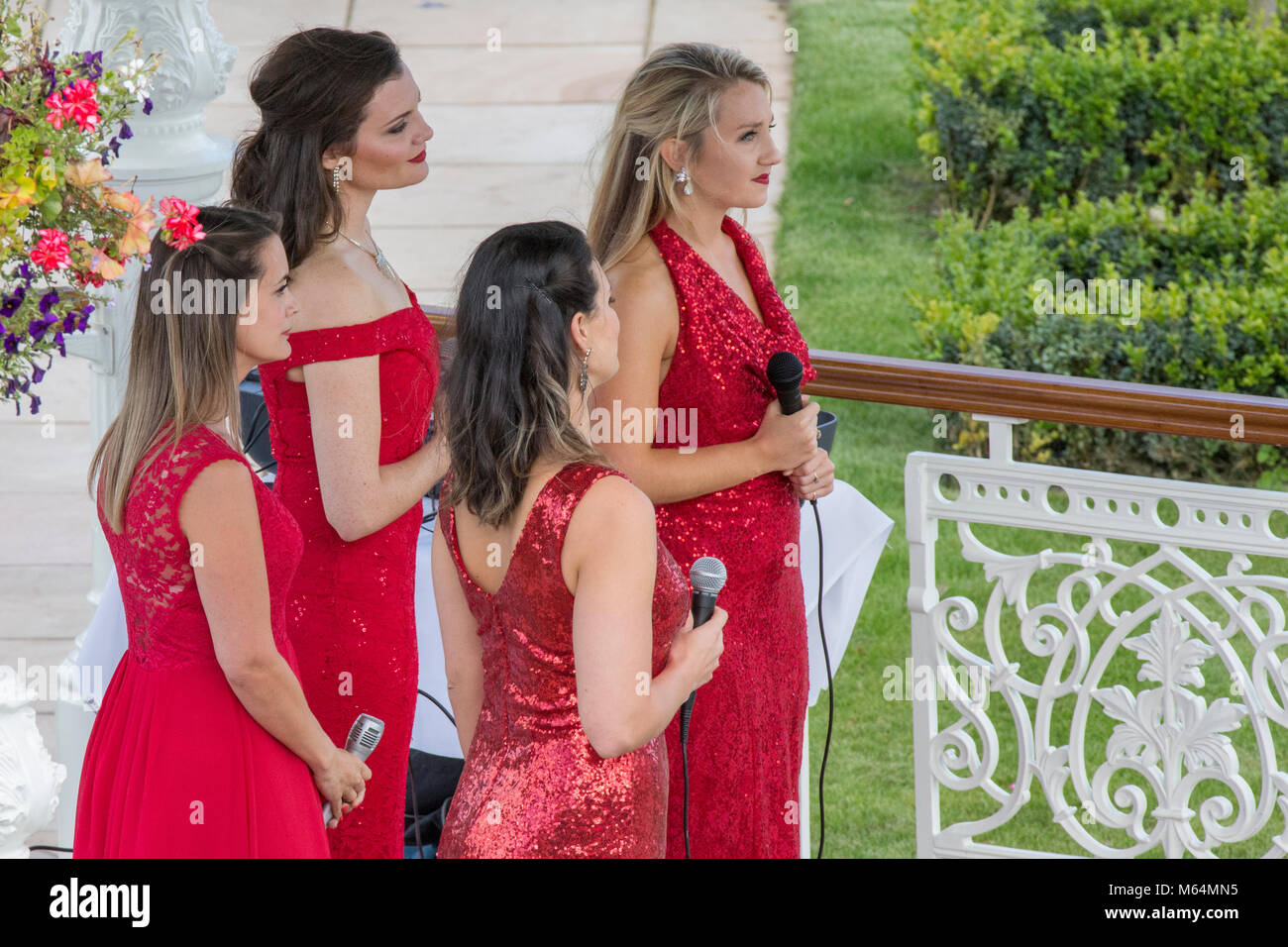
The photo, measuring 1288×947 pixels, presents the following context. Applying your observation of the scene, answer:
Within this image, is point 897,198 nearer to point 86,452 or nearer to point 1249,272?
point 1249,272

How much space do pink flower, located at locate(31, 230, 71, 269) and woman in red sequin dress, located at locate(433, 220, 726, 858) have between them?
547 millimetres

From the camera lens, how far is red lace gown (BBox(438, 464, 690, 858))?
2035mm

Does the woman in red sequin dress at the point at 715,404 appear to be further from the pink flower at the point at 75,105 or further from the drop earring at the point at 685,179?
the pink flower at the point at 75,105

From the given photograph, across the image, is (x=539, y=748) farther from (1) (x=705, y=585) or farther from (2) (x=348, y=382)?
(2) (x=348, y=382)

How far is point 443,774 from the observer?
3416 mm

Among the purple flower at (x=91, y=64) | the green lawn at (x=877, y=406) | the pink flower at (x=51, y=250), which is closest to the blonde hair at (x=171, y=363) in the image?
the pink flower at (x=51, y=250)

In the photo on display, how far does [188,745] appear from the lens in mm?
2246

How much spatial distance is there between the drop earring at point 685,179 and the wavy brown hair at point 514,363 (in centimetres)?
56

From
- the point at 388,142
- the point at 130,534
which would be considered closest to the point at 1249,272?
the point at 388,142

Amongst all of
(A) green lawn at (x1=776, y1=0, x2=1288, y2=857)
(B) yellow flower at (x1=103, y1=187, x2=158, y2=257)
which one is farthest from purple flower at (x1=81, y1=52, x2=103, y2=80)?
(A) green lawn at (x1=776, y1=0, x2=1288, y2=857)

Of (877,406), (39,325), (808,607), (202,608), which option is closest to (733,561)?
(808,607)

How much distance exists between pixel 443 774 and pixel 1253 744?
2656 mm

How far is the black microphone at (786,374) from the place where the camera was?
255cm

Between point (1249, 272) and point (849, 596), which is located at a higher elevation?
point (1249, 272)
